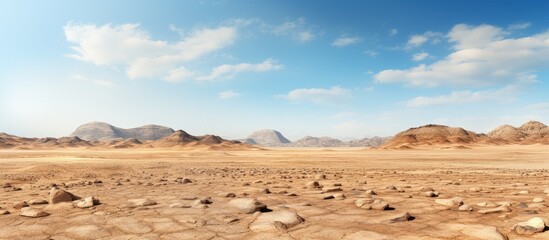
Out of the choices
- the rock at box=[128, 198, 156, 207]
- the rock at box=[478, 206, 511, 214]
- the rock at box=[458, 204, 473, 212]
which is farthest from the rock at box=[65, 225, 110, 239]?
the rock at box=[478, 206, 511, 214]

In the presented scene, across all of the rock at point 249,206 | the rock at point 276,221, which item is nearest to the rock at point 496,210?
the rock at point 276,221

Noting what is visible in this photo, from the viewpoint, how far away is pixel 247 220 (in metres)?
5.50

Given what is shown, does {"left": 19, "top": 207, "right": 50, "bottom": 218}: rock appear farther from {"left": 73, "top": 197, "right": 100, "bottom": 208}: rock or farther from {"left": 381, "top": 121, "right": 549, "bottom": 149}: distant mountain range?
{"left": 381, "top": 121, "right": 549, "bottom": 149}: distant mountain range

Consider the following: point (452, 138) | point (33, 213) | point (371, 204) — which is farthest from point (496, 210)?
point (452, 138)

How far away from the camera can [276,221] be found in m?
5.18

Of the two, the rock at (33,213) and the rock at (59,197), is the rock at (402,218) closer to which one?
the rock at (33,213)

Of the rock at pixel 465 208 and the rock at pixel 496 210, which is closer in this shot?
the rock at pixel 496 210

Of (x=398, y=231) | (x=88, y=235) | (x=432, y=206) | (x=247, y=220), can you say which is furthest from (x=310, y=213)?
(x=88, y=235)

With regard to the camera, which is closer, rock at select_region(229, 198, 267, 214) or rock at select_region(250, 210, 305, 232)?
rock at select_region(250, 210, 305, 232)

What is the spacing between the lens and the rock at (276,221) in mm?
4966

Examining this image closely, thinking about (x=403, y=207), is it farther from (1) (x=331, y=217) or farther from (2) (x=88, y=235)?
(2) (x=88, y=235)

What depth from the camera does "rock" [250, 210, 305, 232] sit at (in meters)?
4.97

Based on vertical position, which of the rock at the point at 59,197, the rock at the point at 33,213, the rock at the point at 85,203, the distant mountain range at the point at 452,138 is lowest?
the rock at the point at 33,213

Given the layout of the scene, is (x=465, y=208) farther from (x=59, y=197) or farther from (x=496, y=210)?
(x=59, y=197)
